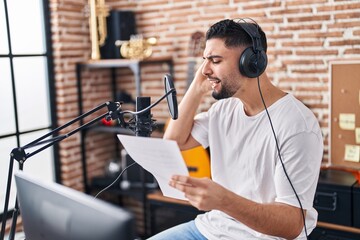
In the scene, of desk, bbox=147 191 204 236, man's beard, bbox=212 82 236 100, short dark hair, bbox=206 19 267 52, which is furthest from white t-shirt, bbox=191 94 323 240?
desk, bbox=147 191 204 236

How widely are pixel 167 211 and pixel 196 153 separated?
1.76 feet

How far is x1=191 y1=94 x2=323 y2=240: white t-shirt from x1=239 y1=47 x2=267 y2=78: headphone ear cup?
15cm

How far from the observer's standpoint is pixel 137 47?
318 centimetres

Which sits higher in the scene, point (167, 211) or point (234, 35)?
point (234, 35)

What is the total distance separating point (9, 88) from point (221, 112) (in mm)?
1626

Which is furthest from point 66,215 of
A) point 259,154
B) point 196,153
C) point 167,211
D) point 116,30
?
point 116,30

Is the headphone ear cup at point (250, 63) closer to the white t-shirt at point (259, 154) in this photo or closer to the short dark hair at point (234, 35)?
the short dark hair at point (234, 35)

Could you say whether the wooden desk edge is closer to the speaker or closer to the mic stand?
the speaker

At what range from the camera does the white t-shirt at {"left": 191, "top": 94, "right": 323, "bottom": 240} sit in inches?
62.7

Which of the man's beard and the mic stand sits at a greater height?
the man's beard

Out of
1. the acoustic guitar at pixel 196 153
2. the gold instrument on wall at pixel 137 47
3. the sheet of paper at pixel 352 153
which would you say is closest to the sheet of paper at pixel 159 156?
the acoustic guitar at pixel 196 153

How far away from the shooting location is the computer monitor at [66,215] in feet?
2.86

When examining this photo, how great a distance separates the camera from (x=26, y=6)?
10.2ft

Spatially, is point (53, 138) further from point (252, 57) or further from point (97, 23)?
point (97, 23)
